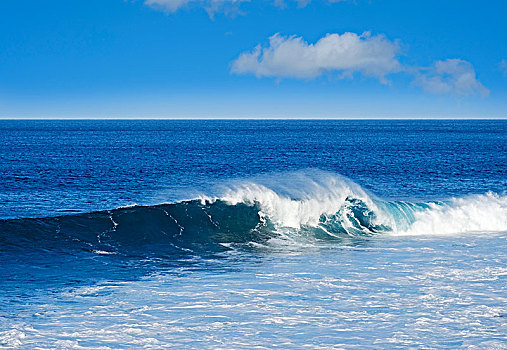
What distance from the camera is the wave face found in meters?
18.0

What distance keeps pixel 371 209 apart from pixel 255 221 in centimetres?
490

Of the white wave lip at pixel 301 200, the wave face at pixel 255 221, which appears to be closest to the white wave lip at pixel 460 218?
the wave face at pixel 255 221

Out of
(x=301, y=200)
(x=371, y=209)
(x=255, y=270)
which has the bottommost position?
(x=255, y=270)

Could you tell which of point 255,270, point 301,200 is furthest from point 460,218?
point 255,270

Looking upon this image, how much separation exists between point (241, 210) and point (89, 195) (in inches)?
450

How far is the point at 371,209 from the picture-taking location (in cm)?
2242

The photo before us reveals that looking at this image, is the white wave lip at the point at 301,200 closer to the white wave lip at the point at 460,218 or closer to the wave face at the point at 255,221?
the wave face at the point at 255,221

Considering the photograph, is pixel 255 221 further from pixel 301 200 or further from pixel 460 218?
pixel 460 218

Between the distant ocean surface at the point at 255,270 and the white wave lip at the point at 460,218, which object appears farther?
the white wave lip at the point at 460,218

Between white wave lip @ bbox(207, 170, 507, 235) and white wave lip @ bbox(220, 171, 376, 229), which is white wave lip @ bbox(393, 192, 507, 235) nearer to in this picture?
white wave lip @ bbox(207, 170, 507, 235)

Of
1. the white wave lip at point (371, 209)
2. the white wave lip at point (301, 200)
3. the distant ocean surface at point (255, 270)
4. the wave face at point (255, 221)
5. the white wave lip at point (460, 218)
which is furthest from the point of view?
the white wave lip at point (301, 200)

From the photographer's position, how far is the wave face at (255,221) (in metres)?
18.0

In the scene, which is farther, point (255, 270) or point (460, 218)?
point (460, 218)

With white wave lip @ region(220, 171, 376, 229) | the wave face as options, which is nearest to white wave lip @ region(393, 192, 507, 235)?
the wave face
